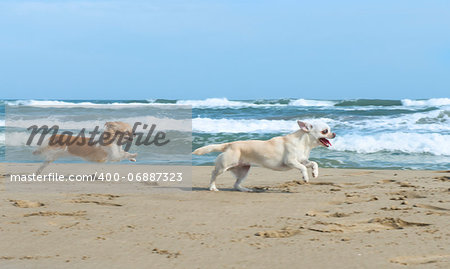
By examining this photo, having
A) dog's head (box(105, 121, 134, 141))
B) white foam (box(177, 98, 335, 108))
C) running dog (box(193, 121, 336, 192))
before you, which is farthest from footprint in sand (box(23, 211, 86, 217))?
white foam (box(177, 98, 335, 108))

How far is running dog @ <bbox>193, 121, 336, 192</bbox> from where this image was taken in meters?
6.66

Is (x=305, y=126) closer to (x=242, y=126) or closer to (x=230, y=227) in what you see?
(x=230, y=227)

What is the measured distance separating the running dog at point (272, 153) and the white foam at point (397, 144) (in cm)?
533

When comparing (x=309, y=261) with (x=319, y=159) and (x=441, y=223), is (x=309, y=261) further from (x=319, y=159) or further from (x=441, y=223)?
(x=319, y=159)

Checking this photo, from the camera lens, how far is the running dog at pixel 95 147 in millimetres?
8258

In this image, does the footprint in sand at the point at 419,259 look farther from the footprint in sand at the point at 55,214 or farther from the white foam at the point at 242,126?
the white foam at the point at 242,126

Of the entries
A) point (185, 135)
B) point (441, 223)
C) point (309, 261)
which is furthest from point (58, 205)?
point (185, 135)

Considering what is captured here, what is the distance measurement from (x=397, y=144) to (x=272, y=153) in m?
6.57

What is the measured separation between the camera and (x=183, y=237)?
13.9 ft

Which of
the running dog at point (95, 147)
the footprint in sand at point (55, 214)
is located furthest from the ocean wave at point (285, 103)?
the footprint in sand at point (55, 214)

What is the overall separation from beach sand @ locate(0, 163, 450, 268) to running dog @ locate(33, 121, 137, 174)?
1224mm

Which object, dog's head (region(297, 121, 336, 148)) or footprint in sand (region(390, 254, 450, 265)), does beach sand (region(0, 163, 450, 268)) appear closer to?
footprint in sand (region(390, 254, 450, 265))

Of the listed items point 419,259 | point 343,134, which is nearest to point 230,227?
point 419,259

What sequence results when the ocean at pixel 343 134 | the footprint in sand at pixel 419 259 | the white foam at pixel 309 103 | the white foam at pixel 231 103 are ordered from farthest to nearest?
the white foam at pixel 231 103
the white foam at pixel 309 103
the ocean at pixel 343 134
the footprint in sand at pixel 419 259
